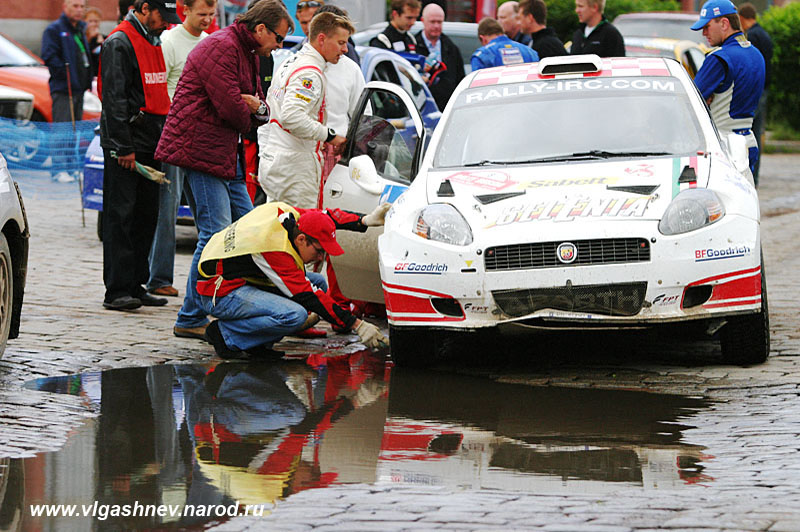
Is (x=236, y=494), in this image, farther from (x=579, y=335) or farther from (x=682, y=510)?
(x=579, y=335)

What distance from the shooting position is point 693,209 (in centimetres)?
714

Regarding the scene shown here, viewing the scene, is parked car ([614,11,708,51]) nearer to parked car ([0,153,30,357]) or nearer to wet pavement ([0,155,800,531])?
wet pavement ([0,155,800,531])

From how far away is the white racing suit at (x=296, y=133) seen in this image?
895 centimetres

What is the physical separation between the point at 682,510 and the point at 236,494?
5.35ft

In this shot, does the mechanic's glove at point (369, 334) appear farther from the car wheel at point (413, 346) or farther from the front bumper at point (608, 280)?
the front bumper at point (608, 280)

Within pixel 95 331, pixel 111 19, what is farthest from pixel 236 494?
pixel 111 19

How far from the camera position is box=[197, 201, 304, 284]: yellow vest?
7.77m

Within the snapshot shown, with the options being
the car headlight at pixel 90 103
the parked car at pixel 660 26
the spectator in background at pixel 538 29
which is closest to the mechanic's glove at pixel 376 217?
the spectator in background at pixel 538 29

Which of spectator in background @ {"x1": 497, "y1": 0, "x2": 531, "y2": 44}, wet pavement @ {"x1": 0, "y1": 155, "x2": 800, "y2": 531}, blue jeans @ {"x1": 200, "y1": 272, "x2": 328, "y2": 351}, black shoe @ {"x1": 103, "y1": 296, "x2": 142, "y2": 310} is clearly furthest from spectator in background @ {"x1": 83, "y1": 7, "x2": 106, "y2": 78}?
blue jeans @ {"x1": 200, "y1": 272, "x2": 328, "y2": 351}

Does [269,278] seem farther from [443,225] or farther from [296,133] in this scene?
[296,133]

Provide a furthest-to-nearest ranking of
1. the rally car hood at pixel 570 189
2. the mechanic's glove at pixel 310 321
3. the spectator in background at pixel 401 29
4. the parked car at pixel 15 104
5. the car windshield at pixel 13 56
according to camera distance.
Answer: the car windshield at pixel 13 56, the parked car at pixel 15 104, the spectator in background at pixel 401 29, the mechanic's glove at pixel 310 321, the rally car hood at pixel 570 189

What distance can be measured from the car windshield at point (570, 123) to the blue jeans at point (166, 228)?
2.32m

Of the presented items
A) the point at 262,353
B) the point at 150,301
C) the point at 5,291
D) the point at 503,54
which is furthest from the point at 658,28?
the point at 5,291

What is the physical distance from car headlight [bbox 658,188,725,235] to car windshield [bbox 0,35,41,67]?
13882mm
